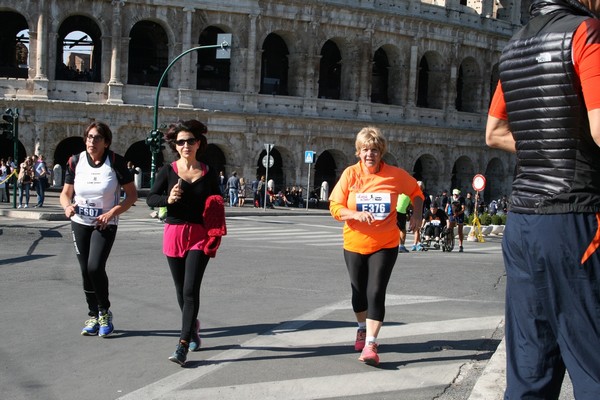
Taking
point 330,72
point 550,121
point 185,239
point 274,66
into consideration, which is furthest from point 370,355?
point 330,72

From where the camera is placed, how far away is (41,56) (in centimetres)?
3831

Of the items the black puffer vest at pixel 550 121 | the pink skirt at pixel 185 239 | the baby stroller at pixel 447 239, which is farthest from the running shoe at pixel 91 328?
the baby stroller at pixel 447 239

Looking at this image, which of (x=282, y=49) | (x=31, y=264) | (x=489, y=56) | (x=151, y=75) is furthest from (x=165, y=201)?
(x=489, y=56)

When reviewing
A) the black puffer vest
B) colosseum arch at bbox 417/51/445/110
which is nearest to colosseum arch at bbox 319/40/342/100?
colosseum arch at bbox 417/51/445/110

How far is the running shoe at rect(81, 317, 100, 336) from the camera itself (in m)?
7.70

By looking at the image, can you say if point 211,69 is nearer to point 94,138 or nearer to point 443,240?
point 443,240

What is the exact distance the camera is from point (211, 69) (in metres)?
43.9

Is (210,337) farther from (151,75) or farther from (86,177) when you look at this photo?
(151,75)

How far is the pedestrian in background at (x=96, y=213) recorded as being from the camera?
7680mm

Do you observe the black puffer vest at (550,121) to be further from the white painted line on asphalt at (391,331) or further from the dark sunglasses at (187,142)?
the white painted line on asphalt at (391,331)

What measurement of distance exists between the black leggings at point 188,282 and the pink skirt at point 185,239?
46mm

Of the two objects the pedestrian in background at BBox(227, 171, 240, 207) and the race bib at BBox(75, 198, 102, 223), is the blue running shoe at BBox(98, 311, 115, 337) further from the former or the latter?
the pedestrian in background at BBox(227, 171, 240, 207)

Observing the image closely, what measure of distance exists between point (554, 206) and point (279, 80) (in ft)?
Answer: 141

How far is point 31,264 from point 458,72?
41177 millimetres
